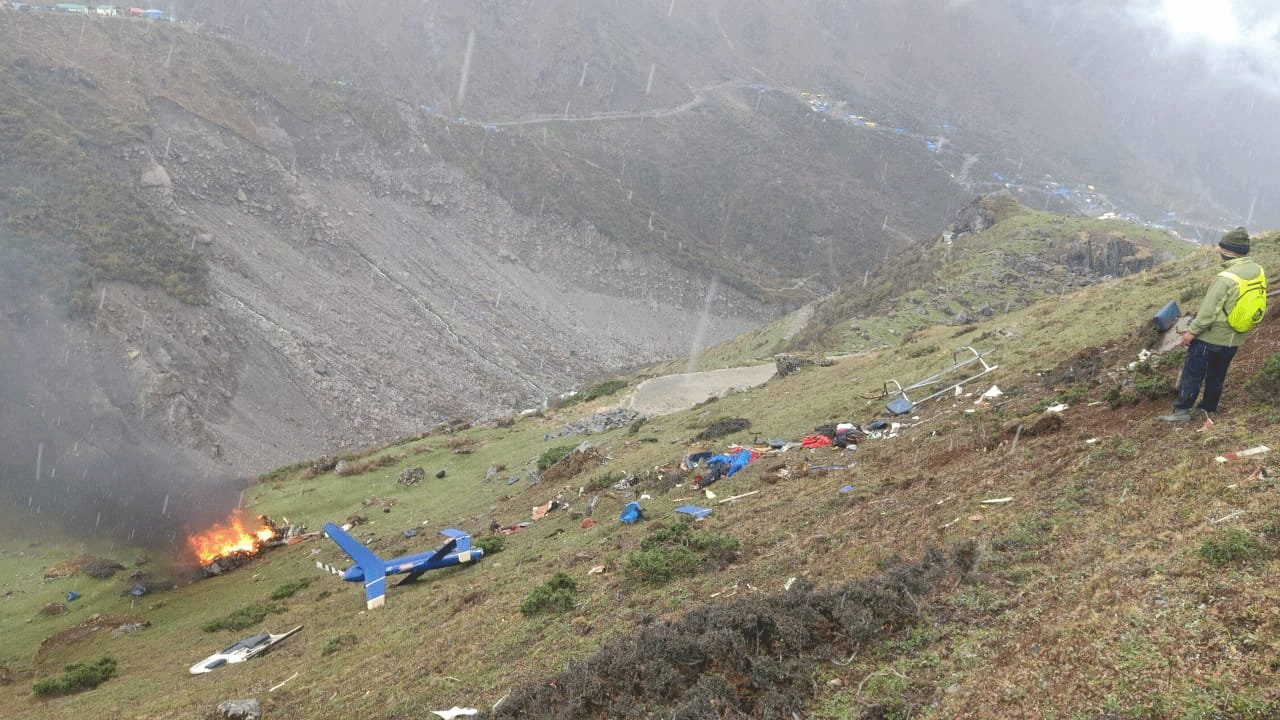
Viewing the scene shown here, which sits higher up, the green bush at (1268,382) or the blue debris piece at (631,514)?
the green bush at (1268,382)

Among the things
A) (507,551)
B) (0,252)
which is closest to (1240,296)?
(507,551)

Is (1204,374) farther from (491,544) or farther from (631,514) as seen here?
(491,544)

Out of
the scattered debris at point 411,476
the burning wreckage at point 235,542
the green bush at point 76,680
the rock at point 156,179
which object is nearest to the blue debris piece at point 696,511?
the green bush at point 76,680

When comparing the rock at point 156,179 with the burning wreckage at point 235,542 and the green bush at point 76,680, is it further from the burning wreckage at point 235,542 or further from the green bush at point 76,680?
the green bush at point 76,680

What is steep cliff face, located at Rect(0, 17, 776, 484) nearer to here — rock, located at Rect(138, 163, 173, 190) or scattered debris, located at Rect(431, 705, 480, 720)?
rock, located at Rect(138, 163, 173, 190)

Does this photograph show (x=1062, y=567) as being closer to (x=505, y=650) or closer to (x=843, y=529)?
(x=843, y=529)

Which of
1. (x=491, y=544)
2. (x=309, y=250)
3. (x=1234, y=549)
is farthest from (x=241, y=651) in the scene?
(x=309, y=250)
